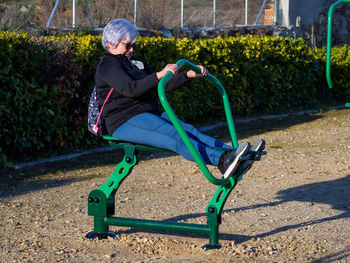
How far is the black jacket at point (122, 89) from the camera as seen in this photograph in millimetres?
3947

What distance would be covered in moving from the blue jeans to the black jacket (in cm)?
7

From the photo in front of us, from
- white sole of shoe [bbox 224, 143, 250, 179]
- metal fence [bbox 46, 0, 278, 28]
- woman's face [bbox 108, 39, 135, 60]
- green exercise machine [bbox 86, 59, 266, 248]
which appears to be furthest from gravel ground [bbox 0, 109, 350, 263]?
metal fence [bbox 46, 0, 278, 28]

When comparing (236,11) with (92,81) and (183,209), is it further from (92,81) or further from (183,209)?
(183,209)

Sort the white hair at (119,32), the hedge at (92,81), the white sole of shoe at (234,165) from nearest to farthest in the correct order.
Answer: the white sole of shoe at (234,165) < the white hair at (119,32) < the hedge at (92,81)

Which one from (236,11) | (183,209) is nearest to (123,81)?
(183,209)

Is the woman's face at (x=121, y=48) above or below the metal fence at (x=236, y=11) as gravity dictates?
below

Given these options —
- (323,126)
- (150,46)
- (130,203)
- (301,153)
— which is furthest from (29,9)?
(130,203)

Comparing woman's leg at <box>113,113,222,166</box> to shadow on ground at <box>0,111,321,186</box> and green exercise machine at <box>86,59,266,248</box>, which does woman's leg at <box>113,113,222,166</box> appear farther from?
shadow on ground at <box>0,111,321,186</box>

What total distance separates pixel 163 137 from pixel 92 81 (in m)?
3.73

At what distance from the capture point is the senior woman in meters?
3.89

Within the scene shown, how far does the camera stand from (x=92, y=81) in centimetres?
753

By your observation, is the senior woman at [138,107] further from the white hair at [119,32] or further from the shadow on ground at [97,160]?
the shadow on ground at [97,160]

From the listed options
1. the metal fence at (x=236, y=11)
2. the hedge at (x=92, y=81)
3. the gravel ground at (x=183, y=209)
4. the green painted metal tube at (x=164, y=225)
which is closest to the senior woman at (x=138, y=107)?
the green painted metal tube at (x=164, y=225)

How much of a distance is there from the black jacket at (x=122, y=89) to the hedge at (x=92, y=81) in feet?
7.91
